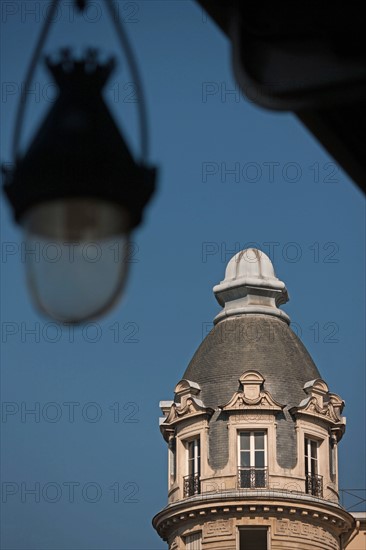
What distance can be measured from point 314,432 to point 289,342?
332 cm

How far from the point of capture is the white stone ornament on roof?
52844 mm

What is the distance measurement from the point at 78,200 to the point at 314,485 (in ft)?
150

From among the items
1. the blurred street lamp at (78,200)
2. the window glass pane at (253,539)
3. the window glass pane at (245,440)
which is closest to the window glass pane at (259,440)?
the window glass pane at (245,440)

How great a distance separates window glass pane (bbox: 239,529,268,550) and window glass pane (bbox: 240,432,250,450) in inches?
106

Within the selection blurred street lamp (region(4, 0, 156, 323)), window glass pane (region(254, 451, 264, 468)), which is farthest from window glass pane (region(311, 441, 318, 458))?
blurred street lamp (region(4, 0, 156, 323))

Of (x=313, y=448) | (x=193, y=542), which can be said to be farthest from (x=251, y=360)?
(x=193, y=542)

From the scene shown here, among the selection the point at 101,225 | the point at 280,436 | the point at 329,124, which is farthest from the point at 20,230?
the point at 280,436

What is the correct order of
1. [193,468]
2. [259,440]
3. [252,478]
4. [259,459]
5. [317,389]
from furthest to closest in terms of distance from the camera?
[317,389] < [193,468] < [259,440] < [259,459] < [252,478]

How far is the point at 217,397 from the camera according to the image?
5047 cm

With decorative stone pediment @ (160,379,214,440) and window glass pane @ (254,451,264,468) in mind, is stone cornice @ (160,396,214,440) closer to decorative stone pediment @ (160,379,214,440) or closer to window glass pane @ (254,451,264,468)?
decorative stone pediment @ (160,379,214,440)

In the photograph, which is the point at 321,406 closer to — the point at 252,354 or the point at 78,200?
the point at 252,354

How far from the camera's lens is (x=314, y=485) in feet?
163

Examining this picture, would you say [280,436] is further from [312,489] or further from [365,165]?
[365,165]

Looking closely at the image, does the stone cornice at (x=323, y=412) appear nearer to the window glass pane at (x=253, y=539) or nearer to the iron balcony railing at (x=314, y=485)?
the iron balcony railing at (x=314, y=485)
